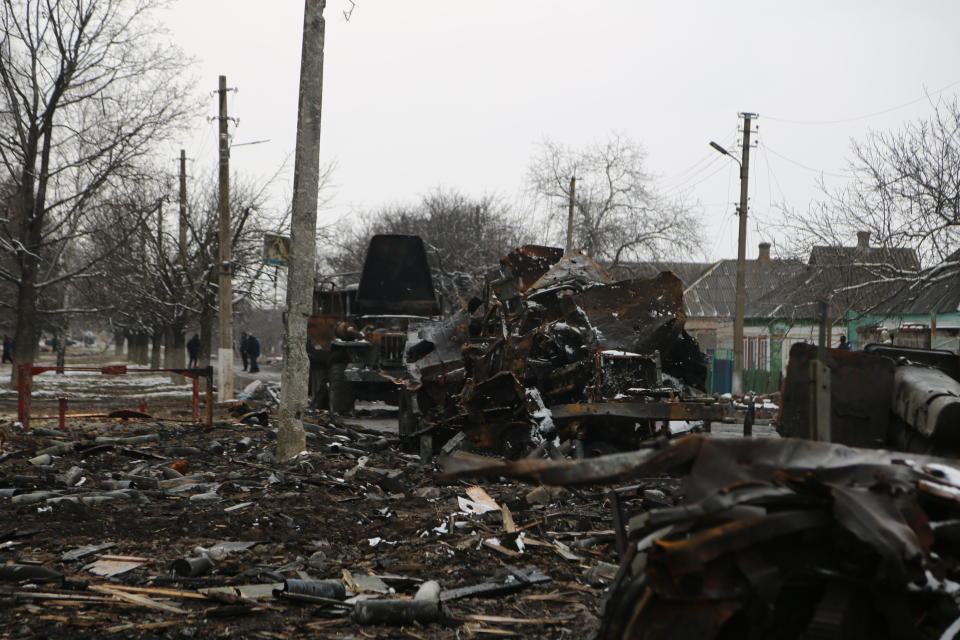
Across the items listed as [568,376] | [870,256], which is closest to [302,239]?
[568,376]

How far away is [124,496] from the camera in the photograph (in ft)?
26.2

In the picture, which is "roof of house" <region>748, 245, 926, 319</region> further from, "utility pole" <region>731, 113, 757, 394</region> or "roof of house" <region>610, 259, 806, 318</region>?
"roof of house" <region>610, 259, 806, 318</region>

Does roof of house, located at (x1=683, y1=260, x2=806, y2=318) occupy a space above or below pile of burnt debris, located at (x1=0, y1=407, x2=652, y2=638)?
above

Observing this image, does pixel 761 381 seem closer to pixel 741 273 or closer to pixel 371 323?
pixel 741 273

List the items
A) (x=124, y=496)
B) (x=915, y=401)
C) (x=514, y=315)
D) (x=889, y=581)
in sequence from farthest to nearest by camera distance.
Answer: (x=514, y=315) < (x=124, y=496) < (x=915, y=401) < (x=889, y=581)

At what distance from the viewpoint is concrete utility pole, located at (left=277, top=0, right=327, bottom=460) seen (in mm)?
10062

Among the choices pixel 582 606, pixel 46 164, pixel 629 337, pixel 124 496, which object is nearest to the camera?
pixel 582 606

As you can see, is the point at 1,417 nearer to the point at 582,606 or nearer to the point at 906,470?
the point at 582,606

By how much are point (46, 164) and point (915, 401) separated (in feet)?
81.3

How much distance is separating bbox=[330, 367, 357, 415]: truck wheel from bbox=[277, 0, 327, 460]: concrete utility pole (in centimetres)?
700

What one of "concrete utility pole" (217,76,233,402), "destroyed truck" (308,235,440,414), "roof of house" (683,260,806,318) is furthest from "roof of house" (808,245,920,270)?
"roof of house" (683,260,806,318)

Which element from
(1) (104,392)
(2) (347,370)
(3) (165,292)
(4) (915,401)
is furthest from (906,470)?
(3) (165,292)

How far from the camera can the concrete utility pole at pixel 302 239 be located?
10.1 metres

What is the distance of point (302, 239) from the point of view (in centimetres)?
1015
